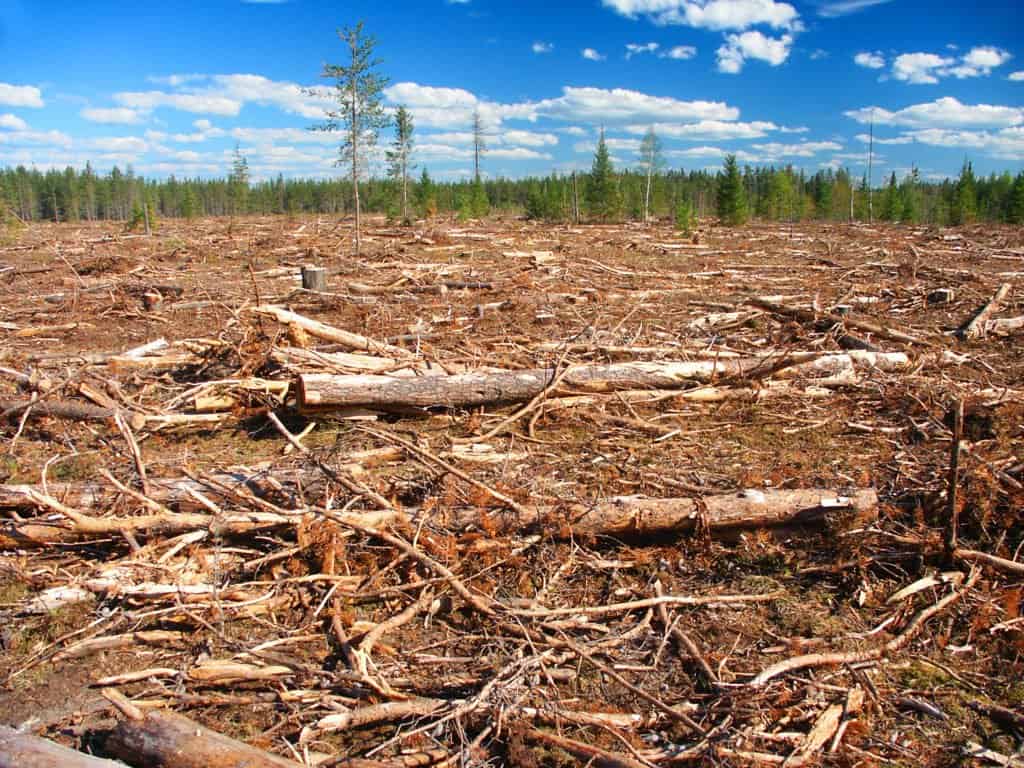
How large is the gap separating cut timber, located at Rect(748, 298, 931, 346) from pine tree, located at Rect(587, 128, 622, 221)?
4060cm

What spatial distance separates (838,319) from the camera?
9.92m

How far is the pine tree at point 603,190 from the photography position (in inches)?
1978

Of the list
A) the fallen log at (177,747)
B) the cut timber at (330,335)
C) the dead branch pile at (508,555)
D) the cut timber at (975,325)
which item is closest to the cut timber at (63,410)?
the dead branch pile at (508,555)

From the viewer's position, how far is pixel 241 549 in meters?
4.24

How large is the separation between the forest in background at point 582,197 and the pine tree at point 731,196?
68mm

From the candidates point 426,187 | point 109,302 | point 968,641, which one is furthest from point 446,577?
point 426,187

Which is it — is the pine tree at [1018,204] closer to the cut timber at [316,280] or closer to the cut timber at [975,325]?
the cut timber at [975,325]

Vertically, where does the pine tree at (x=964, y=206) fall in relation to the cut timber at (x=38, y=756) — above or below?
above

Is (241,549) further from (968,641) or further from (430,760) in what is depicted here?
(968,641)

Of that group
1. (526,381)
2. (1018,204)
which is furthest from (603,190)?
Result: (526,381)

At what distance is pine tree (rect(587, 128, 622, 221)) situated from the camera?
50250 mm

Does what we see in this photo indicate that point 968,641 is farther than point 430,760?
Yes

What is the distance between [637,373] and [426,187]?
4815 cm

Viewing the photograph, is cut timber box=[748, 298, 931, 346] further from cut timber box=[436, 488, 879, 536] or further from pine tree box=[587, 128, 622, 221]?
pine tree box=[587, 128, 622, 221]
